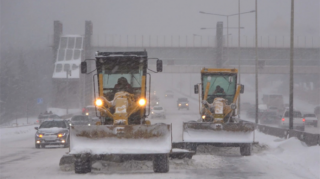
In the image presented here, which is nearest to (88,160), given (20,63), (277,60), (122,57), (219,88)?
(122,57)

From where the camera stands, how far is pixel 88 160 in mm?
13523

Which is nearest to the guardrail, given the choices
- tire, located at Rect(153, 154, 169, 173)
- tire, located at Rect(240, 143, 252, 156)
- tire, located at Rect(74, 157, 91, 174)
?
tire, located at Rect(240, 143, 252, 156)

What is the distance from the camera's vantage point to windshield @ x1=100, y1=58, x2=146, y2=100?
50.0 feet

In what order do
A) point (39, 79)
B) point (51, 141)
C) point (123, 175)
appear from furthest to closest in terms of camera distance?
point (39, 79)
point (51, 141)
point (123, 175)

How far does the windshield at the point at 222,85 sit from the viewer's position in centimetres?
2205

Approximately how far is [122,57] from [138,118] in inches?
73.3

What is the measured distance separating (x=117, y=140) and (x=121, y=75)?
2.90m

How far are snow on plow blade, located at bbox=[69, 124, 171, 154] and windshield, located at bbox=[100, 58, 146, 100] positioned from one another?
235cm

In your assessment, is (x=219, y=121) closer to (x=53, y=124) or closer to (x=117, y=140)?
(x=117, y=140)

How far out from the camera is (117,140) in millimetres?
13000

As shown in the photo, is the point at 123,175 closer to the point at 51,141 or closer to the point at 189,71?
the point at 51,141

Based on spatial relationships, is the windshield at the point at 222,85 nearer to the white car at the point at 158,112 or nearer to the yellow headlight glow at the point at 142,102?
the yellow headlight glow at the point at 142,102

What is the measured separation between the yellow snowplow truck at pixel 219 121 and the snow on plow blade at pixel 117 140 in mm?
5432

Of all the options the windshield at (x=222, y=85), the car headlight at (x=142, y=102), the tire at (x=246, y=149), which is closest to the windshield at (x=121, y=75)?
the car headlight at (x=142, y=102)
